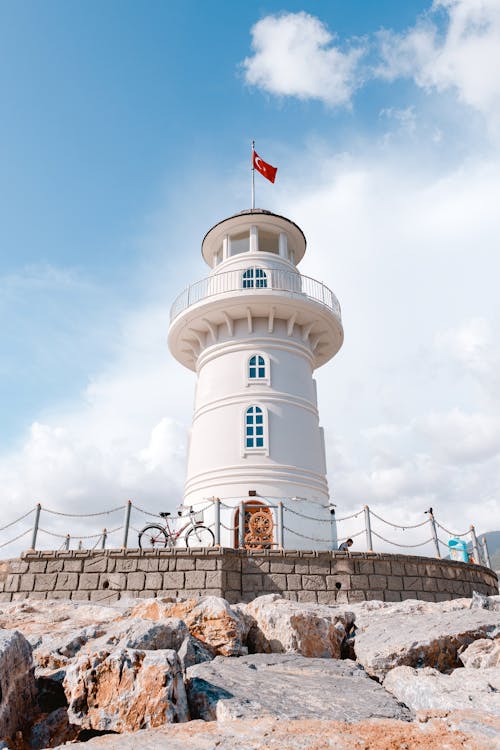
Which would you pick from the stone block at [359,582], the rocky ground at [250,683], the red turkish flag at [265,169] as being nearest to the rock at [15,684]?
the rocky ground at [250,683]

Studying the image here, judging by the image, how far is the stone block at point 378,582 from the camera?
1088cm

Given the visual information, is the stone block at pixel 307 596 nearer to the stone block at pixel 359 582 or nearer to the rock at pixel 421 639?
the stone block at pixel 359 582

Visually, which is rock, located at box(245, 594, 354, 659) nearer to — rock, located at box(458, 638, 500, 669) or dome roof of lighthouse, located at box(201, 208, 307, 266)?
rock, located at box(458, 638, 500, 669)

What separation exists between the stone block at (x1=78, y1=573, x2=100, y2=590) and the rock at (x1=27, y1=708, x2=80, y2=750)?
20.5ft

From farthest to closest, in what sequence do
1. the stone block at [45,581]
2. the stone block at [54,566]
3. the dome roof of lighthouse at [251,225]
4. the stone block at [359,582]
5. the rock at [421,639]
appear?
the dome roof of lighthouse at [251,225] → the stone block at [359,582] → the stone block at [54,566] → the stone block at [45,581] → the rock at [421,639]

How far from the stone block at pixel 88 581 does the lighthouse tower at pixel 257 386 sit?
4013mm

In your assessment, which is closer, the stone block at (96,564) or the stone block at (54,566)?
the stone block at (96,564)

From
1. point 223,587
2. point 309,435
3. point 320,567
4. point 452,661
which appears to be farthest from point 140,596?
point 309,435

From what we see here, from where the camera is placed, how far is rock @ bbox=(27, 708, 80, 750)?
4168mm

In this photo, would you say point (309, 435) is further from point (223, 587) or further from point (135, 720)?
point (135, 720)

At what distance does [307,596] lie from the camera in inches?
415

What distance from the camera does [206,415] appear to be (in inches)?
647

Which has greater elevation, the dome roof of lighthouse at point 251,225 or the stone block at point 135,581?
the dome roof of lighthouse at point 251,225

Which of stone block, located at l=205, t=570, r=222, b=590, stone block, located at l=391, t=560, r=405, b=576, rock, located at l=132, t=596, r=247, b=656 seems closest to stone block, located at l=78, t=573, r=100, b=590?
stone block, located at l=205, t=570, r=222, b=590
